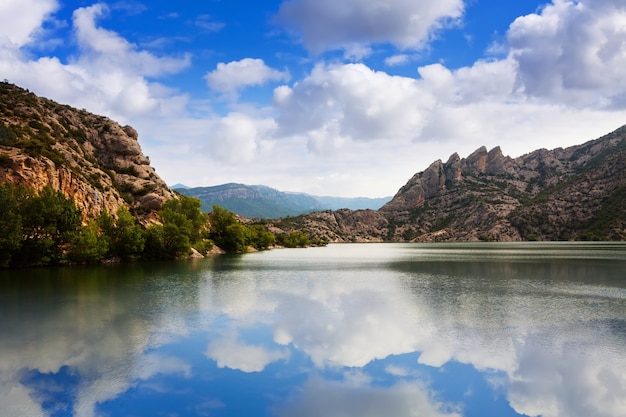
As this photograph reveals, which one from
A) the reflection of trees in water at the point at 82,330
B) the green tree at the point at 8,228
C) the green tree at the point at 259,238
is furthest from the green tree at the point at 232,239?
the reflection of trees in water at the point at 82,330

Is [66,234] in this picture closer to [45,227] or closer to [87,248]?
[45,227]

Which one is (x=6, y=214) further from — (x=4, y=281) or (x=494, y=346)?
(x=494, y=346)

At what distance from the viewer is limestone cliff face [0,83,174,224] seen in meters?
76.4

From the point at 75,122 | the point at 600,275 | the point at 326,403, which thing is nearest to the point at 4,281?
the point at 326,403

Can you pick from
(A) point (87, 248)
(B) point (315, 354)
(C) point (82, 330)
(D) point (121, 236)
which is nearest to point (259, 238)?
(D) point (121, 236)

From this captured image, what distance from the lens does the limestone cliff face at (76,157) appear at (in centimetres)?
7638

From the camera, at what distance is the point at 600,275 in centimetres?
5262

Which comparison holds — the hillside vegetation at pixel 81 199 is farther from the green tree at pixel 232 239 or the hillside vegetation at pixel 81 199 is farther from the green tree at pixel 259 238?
the green tree at pixel 259 238

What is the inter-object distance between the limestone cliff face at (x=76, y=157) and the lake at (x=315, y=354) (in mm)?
46294

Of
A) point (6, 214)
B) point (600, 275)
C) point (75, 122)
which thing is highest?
point (75, 122)

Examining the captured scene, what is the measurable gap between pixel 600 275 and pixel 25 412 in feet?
199

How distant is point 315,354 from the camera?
20.7 metres

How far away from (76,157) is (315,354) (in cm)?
9880

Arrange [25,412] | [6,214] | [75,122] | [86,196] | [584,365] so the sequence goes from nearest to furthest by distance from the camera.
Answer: [25,412] → [584,365] → [6,214] → [86,196] → [75,122]
